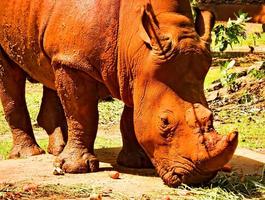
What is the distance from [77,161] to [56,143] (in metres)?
1.30

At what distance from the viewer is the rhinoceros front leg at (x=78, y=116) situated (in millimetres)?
6852

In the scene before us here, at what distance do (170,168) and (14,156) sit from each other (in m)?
2.50

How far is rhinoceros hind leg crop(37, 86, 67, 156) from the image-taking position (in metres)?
8.30

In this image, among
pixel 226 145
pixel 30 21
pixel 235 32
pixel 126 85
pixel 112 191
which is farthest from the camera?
pixel 235 32

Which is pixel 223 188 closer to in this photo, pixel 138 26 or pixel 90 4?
pixel 138 26

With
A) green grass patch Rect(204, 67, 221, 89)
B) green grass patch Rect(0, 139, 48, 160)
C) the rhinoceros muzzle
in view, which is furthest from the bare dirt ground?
green grass patch Rect(204, 67, 221, 89)

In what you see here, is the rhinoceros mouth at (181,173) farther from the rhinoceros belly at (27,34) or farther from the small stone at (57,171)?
the rhinoceros belly at (27,34)

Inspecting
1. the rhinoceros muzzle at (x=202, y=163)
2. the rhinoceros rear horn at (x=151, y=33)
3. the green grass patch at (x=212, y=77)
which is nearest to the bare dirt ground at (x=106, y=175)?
the rhinoceros muzzle at (x=202, y=163)

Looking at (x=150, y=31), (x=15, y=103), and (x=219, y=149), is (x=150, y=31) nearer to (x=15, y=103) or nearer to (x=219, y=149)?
(x=219, y=149)

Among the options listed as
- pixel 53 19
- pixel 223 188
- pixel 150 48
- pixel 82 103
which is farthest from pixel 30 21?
pixel 223 188

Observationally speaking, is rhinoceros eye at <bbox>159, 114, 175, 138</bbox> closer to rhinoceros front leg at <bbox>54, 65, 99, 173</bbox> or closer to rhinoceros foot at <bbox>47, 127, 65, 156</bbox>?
rhinoceros front leg at <bbox>54, 65, 99, 173</bbox>

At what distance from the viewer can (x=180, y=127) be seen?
6074mm

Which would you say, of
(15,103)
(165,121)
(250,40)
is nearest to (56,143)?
(15,103)

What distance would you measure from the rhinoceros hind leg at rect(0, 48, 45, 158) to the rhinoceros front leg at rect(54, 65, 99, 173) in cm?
128
